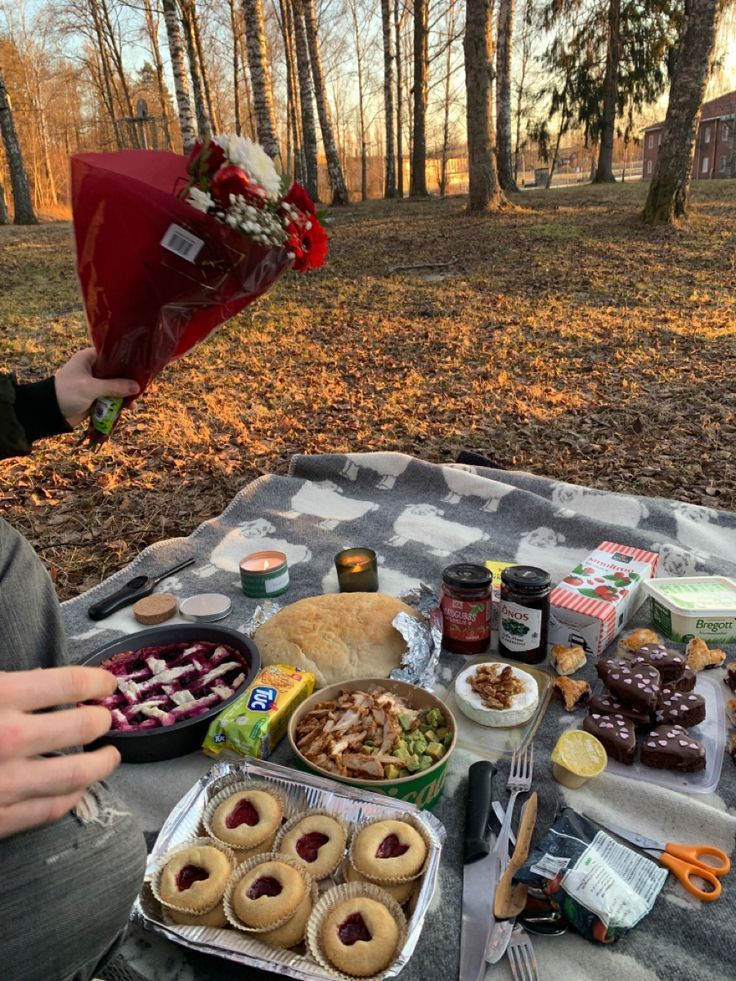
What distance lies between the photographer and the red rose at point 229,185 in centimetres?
160

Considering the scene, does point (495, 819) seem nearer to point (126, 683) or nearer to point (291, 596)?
point (126, 683)

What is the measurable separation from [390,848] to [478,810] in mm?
303

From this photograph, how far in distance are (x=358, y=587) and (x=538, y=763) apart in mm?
1066

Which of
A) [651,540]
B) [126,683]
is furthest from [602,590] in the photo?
[126,683]

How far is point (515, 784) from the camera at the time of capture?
1786 millimetres

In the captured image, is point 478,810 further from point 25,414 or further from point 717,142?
point 717,142

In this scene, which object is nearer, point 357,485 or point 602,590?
point 602,590

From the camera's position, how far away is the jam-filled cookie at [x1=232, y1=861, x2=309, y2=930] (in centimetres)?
135

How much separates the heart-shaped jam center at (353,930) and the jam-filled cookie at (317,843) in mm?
129

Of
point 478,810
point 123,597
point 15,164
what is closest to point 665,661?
point 478,810

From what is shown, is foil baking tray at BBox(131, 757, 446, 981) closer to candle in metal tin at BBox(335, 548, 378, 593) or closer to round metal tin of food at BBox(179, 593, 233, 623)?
round metal tin of food at BBox(179, 593, 233, 623)

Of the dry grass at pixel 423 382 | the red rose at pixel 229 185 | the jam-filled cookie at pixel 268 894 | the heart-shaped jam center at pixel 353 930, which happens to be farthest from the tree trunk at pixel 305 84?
the heart-shaped jam center at pixel 353 930

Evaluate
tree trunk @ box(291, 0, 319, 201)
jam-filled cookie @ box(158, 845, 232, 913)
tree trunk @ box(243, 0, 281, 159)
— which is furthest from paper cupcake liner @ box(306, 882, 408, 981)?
tree trunk @ box(291, 0, 319, 201)

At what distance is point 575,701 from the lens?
2.09 meters
